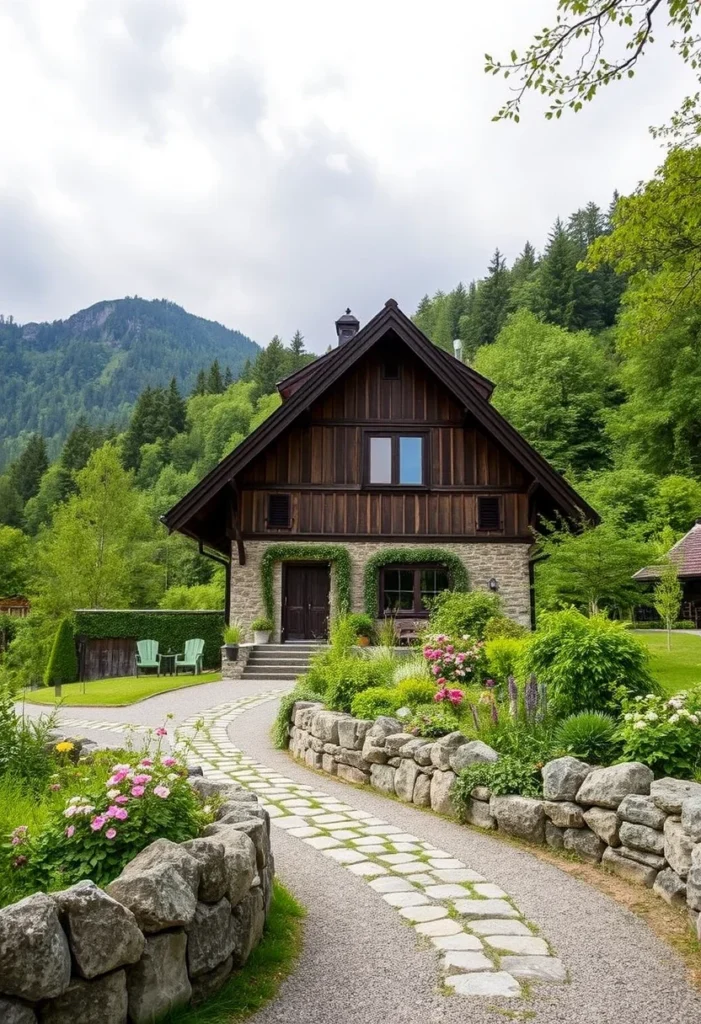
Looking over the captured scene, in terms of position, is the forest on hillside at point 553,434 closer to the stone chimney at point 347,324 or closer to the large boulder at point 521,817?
the large boulder at point 521,817

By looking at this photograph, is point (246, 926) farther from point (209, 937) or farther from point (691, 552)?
point (691, 552)

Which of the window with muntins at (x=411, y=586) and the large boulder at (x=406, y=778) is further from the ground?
the window with muntins at (x=411, y=586)

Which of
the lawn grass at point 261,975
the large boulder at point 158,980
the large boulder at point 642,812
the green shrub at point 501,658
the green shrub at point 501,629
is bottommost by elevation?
the lawn grass at point 261,975

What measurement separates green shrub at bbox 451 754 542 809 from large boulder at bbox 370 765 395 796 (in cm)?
110

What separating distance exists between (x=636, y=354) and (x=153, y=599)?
25094 millimetres

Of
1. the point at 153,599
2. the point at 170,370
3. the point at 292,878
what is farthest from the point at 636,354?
the point at 170,370

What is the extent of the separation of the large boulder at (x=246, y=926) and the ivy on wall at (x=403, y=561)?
53.1 feet

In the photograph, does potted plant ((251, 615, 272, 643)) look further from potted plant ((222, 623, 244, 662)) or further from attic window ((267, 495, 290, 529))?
attic window ((267, 495, 290, 529))

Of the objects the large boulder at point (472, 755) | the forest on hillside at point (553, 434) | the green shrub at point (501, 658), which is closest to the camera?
the large boulder at point (472, 755)

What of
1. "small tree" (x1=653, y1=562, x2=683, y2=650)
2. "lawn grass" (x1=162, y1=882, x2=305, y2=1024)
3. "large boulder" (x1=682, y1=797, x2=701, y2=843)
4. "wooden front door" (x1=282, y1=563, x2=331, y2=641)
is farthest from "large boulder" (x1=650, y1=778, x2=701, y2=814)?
"wooden front door" (x1=282, y1=563, x2=331, y2=641)

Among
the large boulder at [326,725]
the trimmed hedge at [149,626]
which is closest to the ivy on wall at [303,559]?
the trimmed hedge at [149,626]

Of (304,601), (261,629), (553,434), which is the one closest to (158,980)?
(261,629)

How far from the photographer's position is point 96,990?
9.27 feet

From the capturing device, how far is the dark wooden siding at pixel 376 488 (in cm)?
2022
